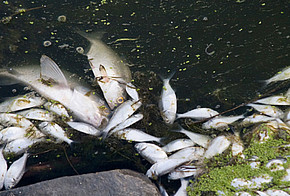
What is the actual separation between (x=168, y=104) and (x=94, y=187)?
890 mm

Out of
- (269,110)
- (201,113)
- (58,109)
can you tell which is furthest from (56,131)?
(269,110)

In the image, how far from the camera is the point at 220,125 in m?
2.42

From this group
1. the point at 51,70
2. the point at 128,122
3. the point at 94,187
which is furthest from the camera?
the point at 51,70

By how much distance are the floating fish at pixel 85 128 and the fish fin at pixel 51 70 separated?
374 millimetres

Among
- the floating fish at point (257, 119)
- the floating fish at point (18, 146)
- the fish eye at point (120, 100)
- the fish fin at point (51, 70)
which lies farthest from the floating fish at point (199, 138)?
the floating fish at point (18, 146)

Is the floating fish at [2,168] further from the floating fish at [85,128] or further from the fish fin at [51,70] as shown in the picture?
the fish fin at [51,70]

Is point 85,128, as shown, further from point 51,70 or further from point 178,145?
point 178,145

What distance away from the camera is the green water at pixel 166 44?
250cm

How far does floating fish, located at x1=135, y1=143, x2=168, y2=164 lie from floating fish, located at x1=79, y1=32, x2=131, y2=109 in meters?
0.44

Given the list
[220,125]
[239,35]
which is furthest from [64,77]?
[239,35]

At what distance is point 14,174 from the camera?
7.79 ft

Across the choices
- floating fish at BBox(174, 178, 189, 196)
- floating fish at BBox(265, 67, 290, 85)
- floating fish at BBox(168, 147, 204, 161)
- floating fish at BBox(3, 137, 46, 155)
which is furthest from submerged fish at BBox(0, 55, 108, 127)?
floating fish at BBox(265, 67, 290, 85)

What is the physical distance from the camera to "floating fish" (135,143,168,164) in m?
2.38

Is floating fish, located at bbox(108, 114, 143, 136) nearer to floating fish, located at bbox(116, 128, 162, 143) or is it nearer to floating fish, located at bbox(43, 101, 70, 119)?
floating fish, located at bbox(116, 128, 162, 143)
